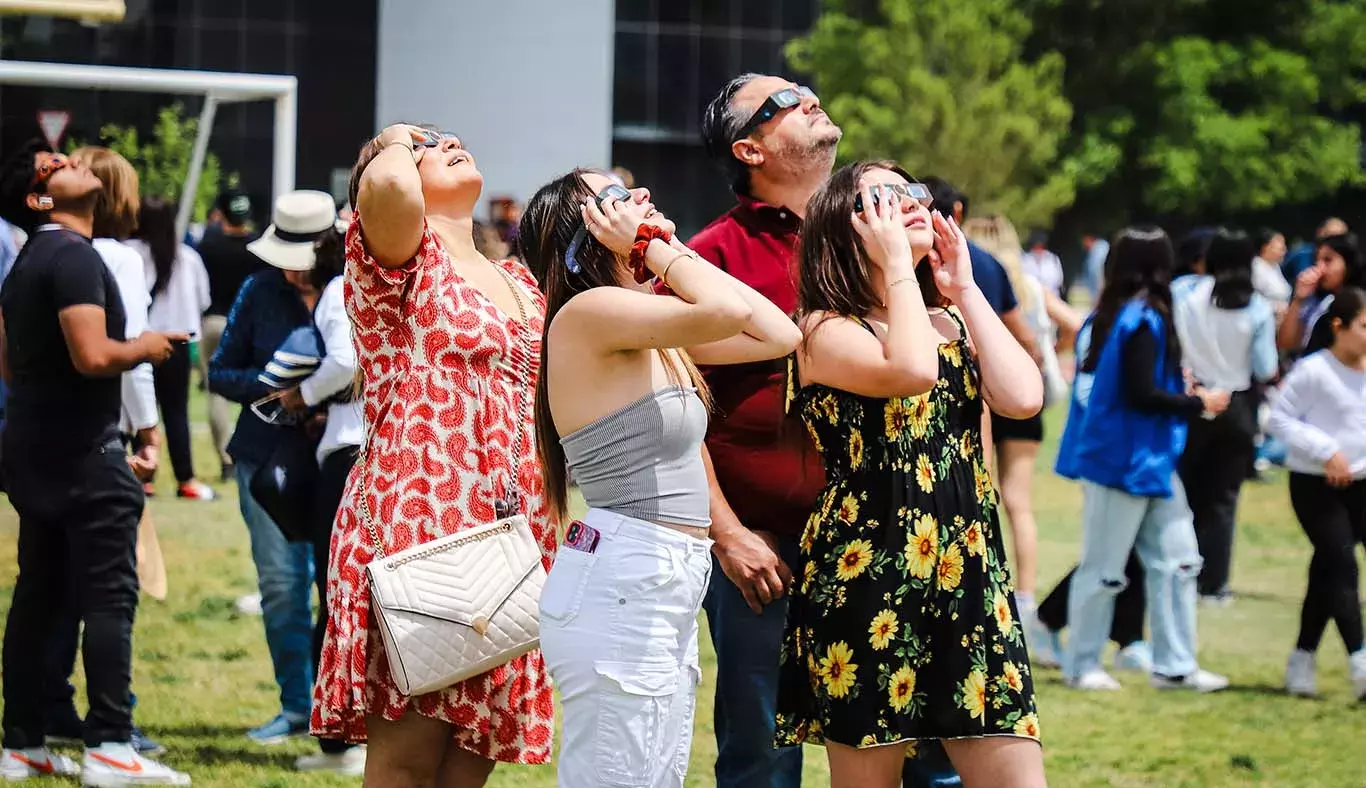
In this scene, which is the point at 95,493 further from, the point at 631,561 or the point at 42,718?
the point at 631,561

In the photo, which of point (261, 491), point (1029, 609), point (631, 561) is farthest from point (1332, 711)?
point (631, 561)

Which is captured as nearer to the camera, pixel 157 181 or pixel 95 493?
pixel 95 493

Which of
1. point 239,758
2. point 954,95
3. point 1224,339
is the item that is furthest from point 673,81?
point 239,758

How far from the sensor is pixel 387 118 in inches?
1737

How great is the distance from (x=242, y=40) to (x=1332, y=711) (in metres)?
37.5

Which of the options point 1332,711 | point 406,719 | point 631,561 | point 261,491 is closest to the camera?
point 631,561

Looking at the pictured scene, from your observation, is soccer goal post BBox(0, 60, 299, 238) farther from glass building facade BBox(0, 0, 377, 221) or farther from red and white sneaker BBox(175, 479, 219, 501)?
glass building facade BBox(0, 0, 377, 221)

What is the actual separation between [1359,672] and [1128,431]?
1.54 meters

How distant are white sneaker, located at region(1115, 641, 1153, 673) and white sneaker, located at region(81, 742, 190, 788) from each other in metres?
4.86

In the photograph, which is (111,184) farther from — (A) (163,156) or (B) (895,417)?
(A) (163,156)

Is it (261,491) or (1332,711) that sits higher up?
(261,491)

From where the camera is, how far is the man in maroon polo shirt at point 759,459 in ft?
15.0

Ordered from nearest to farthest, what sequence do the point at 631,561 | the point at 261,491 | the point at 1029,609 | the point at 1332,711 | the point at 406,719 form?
the point at 631,561
the point at 406,719
the point at 261,491
the point at 1332,711
the point at 1029,609

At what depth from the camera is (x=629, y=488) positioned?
372 centimetres
